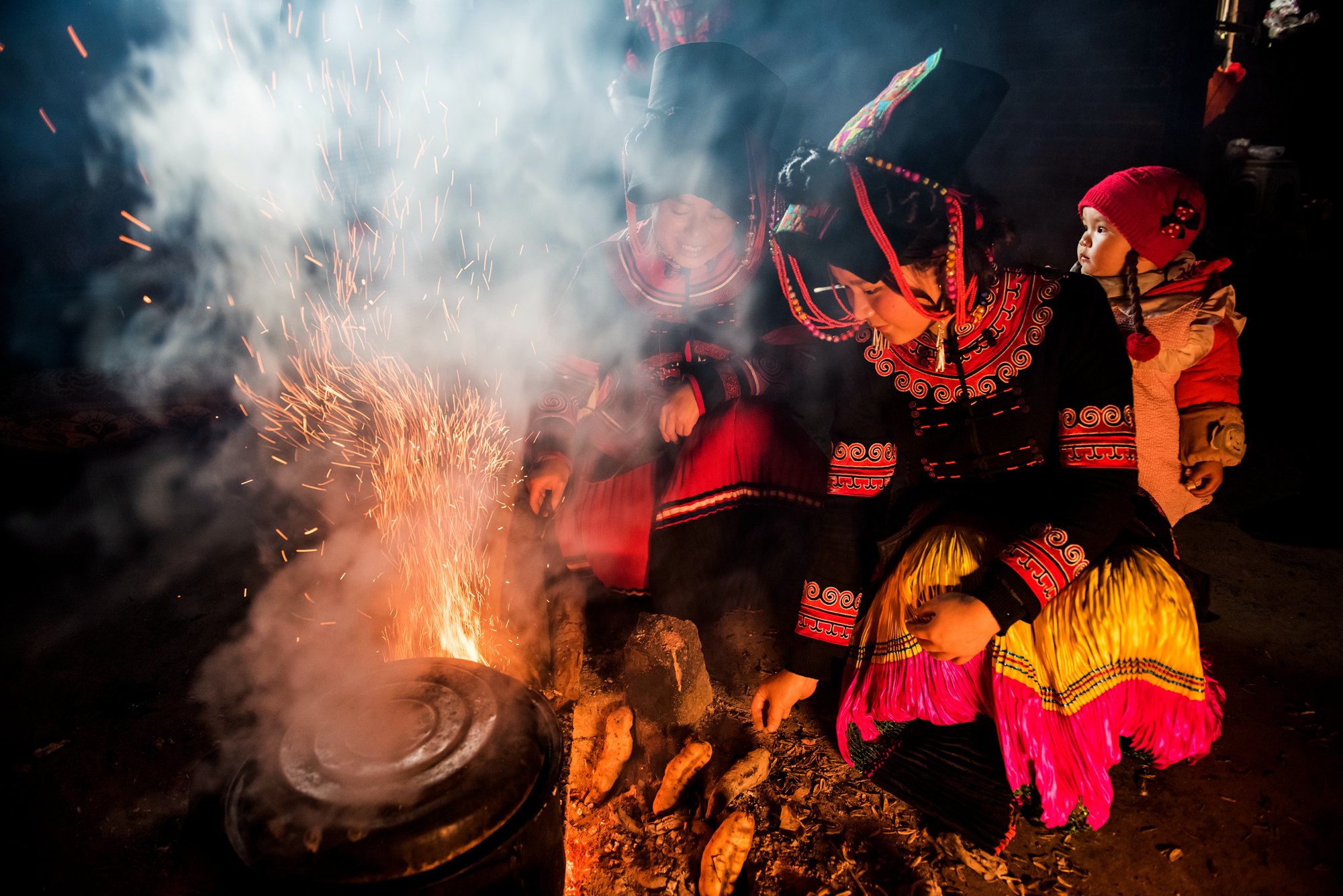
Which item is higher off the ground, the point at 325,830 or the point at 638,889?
the point at 325,830

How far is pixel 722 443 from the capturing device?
2658 millimetres

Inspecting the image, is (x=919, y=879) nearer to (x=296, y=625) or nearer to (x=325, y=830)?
(x=325, y=830)

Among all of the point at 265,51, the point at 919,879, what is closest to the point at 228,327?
the point at 265,51

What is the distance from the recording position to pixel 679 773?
2.17 metres

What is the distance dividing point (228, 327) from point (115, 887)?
447 cm

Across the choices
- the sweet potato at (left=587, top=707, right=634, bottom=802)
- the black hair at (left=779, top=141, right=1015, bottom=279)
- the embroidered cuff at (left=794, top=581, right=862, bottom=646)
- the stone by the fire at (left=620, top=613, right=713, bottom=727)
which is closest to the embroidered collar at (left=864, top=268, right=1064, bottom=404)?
the black hair at (left=779, top=141, right=1015, bottom=279)

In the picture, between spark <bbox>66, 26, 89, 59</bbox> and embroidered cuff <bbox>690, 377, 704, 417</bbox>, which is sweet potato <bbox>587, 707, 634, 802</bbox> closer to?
embroidered cuff <bbox>690, 377, 704, 417</bbox>

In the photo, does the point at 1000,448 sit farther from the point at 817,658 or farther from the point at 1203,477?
the point at 1203,477

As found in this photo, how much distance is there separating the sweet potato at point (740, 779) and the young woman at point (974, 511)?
0.75 feet

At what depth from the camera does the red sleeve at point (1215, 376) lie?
2342 millimetres

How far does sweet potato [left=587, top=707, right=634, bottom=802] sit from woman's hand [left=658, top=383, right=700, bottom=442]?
3.85ft

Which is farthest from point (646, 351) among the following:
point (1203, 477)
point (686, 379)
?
point (1203, 477)

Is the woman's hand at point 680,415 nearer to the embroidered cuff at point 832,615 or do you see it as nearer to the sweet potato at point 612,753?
the embroidered cuff at point 832,615

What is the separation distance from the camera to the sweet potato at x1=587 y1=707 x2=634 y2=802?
7.25ft
